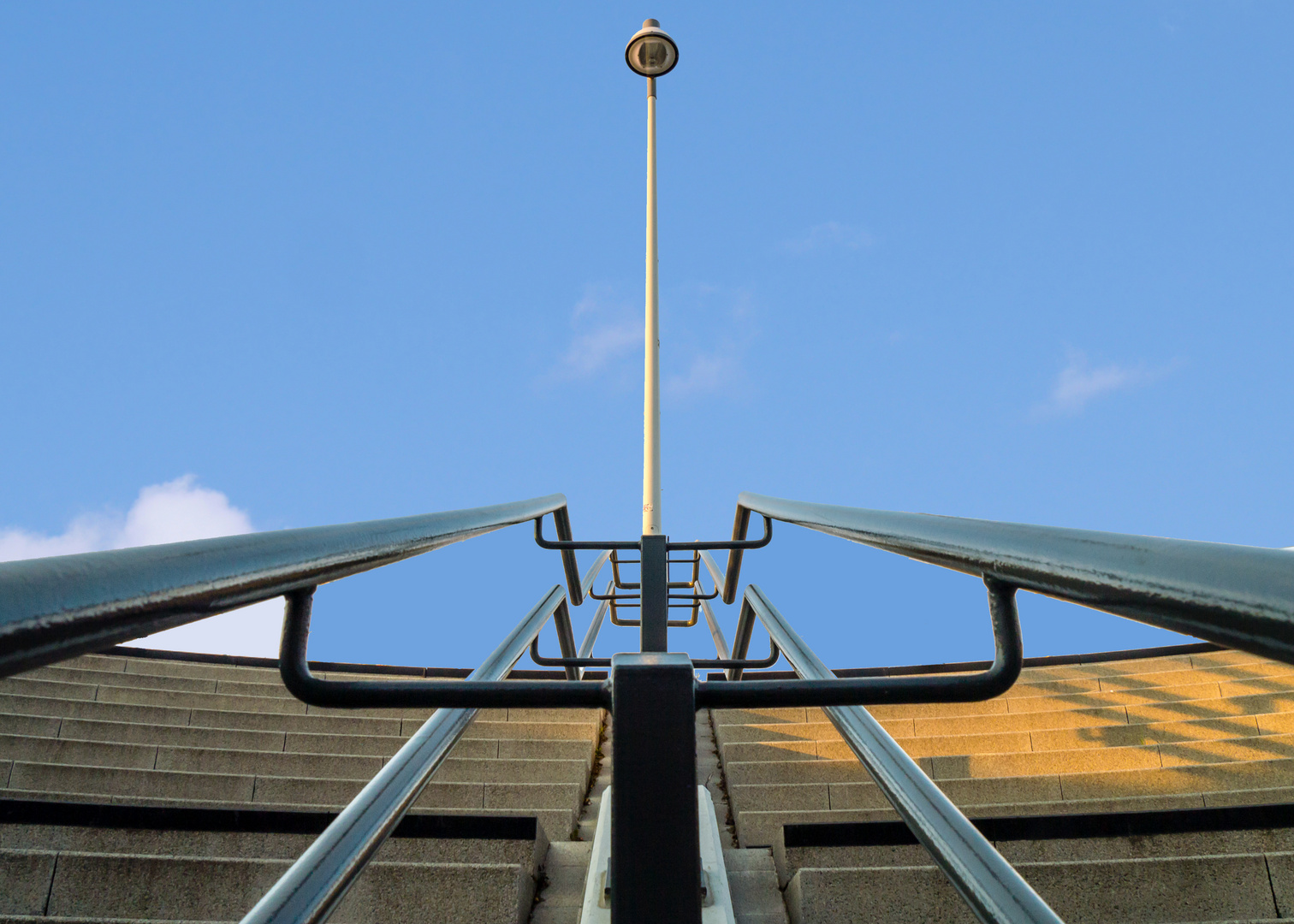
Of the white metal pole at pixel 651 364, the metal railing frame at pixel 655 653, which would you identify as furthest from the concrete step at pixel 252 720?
the white metal pole at pixel 651 364

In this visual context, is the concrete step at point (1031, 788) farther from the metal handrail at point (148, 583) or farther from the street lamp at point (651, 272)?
the street lamp at point (651, 272)

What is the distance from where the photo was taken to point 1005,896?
94cm

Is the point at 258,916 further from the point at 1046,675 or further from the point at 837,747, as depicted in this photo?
the point at 1046,675

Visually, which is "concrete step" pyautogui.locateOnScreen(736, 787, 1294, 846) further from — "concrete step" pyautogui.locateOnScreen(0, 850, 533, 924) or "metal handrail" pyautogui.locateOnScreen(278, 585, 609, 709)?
"metal handrail" pyautogui.locateOnScreen(278, 585, 609, 709)

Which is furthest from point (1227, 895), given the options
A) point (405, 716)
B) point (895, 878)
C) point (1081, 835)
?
point (405, 716)

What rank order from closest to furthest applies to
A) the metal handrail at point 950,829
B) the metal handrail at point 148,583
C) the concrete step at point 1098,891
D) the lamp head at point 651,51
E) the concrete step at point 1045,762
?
the metal handrail at point 148,583, the metal handrail at point 950,829, the concrete step at point 1098,891, the concrete step at point 1045,762, the lamp head at point 651,51

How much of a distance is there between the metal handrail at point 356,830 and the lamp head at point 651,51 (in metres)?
8.18

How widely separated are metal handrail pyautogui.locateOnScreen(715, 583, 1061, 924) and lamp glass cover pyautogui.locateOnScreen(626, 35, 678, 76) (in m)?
8.43

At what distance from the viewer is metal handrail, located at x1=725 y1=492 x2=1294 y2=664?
18.7 inches

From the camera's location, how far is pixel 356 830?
1164mm

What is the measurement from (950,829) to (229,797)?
2.65m

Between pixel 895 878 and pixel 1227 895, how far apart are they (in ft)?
2.36

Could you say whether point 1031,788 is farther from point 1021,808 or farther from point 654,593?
point 654,593

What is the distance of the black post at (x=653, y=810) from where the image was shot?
2.63ft
